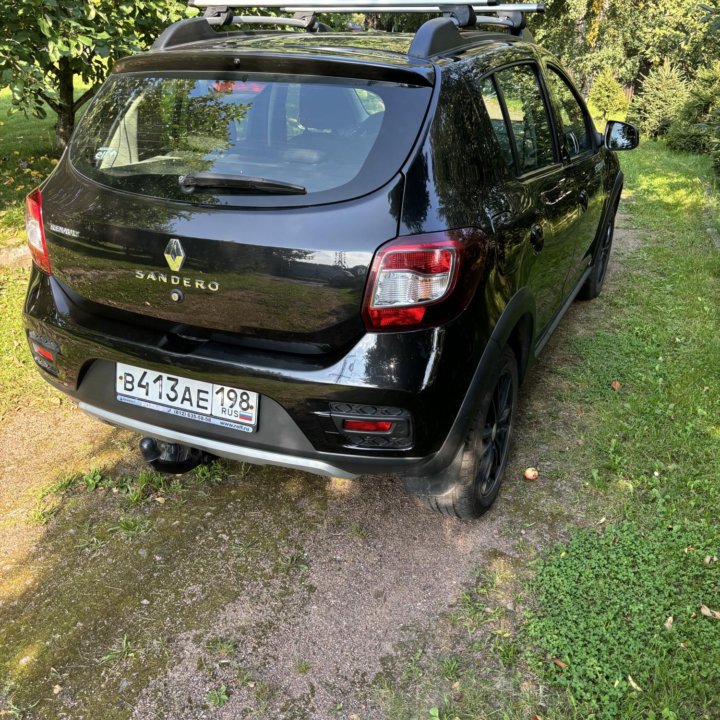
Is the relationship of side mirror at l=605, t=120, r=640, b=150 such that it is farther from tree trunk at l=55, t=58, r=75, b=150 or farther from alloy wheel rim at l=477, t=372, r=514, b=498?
tree trunk at l=55, t=58, r=75, b=150

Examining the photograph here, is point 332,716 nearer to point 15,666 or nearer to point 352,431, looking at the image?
point 352,431

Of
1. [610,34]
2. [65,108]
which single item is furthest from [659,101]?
[65,108]

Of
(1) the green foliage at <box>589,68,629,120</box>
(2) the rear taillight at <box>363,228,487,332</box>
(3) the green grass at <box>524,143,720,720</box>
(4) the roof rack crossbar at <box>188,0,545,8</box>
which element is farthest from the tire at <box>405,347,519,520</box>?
(1) the green foliage at <box>589,68,629,120</box>

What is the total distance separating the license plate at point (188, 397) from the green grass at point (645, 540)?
1259mm

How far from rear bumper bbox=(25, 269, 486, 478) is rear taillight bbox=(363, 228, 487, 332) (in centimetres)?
6

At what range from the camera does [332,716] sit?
6.74 ft

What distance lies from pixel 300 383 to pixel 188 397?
462 millimetres

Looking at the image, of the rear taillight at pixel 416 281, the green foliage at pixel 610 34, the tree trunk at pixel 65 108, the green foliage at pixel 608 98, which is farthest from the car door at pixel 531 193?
the green foliage at pixel 610 34

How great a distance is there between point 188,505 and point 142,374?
0.83 metres

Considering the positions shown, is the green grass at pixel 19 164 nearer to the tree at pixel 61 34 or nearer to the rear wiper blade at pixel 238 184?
the tree at pixel 61 34

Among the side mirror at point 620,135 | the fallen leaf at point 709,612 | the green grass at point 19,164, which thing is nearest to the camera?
the fallen leaf at point 709,612

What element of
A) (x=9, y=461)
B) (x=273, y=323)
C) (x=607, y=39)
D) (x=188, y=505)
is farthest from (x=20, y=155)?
(x=607, y=39)

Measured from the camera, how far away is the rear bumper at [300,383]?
2.05m

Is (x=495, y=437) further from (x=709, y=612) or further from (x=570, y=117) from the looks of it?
(x=570, y=117)
